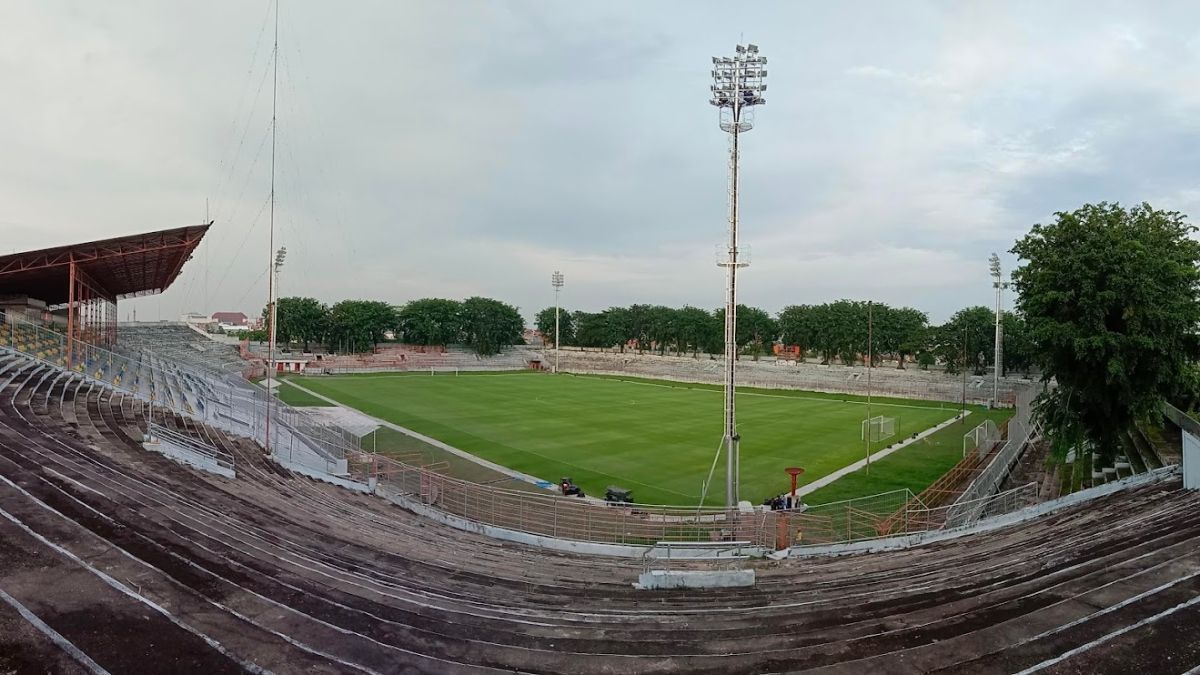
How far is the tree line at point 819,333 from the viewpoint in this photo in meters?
80.6

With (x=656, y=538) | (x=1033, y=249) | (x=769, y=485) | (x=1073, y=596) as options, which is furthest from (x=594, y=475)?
(x=1073, y=596)

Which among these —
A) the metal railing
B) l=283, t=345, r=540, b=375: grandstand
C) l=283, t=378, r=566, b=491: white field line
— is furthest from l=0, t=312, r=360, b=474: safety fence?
l=283, t=345, r=540, b=375: grandstand

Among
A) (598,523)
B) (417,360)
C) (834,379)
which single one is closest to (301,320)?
(417,360)

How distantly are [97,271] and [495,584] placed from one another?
3758 cm

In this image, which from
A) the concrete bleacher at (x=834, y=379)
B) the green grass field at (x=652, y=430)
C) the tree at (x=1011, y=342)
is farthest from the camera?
the tree at (x=1011, y=342)

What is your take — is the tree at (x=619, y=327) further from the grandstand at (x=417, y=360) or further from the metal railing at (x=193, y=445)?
the metal railing at (x=193, y=445)

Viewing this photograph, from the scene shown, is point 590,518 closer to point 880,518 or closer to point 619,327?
point 880,518

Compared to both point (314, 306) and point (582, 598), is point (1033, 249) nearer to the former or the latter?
→ point (582, 598)

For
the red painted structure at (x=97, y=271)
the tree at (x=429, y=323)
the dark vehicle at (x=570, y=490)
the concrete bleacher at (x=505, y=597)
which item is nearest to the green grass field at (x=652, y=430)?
the dark vehicle at (x=570, y=490)

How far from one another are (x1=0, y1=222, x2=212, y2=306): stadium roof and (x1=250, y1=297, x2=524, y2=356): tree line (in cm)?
6188

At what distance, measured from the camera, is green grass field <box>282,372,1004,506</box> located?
29250mm

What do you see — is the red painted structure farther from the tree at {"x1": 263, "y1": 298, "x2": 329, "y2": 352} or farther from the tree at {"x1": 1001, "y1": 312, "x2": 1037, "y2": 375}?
the tree at {"x1": 1001, "y1": 312, "x2": 1037, "y2": 375}

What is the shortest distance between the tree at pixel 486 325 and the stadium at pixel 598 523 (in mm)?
73015

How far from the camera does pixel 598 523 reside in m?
20.8
